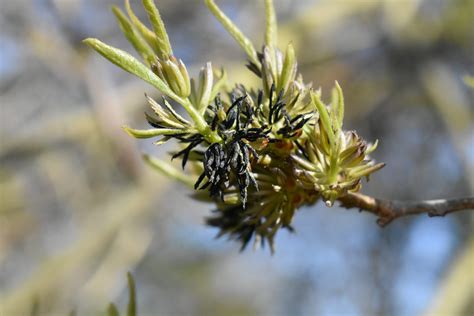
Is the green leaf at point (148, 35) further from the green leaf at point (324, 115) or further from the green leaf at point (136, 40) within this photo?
the green leaf at point (324, 115)

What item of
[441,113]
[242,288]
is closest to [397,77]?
[441,113]

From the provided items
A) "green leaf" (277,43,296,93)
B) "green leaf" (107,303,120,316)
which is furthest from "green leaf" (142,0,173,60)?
"green leaf" (107,303,120,316)

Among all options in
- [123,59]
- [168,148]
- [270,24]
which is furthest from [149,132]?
[168,148]

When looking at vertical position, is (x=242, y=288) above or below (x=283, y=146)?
below

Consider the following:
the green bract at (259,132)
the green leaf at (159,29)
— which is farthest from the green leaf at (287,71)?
the green leaf at (159,29)

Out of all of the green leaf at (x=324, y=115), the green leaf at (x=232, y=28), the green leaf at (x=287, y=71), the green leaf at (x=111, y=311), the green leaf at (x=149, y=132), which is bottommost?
the green leaf at (x=111, y=311)

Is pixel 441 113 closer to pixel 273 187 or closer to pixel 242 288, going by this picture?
pixel 273 187

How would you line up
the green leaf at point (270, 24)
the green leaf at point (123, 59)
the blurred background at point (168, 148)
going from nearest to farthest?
the green leaf at point (123, 59) < the green leaf at point (270, 24) < the blurred background at point (168, 148)
